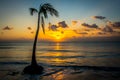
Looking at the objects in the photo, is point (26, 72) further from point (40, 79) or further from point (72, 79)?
point (72, 79)

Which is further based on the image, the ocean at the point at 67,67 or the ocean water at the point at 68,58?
the ocean water at the point at 68,58

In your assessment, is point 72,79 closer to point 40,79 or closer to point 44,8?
point 40,79

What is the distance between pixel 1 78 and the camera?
68.6ft

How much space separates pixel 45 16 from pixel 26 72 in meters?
8.35

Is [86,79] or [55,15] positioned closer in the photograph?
[86,79]

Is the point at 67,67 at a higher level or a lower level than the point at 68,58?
lower

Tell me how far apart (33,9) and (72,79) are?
11.2 m

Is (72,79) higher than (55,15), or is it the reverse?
(55,15)

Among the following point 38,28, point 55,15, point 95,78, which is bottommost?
point 95,78

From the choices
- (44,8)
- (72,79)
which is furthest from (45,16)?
(72,79)

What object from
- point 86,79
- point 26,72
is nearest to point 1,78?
point 26,72

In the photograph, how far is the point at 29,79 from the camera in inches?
788

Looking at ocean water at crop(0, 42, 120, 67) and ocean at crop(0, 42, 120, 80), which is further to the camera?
ocean water at crop(0, 42, 120, 67)

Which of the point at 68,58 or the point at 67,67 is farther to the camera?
the point at 68,58
